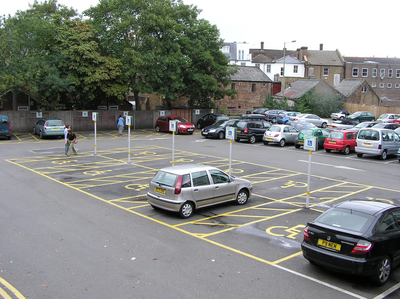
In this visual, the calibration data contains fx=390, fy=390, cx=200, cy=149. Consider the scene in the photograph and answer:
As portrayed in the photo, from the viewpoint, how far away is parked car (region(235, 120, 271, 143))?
104 feet

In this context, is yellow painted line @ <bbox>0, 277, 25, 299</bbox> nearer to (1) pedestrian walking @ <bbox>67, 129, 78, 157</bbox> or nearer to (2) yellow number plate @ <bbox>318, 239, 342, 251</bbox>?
(2) yellow number plate @ <bbox>318, 239, 342, 251</bbox>

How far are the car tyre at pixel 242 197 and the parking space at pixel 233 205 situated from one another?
27cm

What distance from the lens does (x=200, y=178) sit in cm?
1240

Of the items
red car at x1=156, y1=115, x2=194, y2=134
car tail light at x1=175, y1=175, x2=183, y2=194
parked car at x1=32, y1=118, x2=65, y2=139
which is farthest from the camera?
red car at x1=156, y1=115, x2=194, y2=134

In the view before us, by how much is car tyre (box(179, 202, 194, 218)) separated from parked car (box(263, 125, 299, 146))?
19.0 meters

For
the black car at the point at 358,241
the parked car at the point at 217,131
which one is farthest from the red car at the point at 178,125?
the black car at the point at 358,241

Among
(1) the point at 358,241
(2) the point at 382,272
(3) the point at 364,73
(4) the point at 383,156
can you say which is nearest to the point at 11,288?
(1) the point at 358,241

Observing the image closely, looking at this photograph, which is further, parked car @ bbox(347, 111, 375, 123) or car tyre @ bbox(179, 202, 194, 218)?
parked car @ bbox(347, 111, 375, 123)

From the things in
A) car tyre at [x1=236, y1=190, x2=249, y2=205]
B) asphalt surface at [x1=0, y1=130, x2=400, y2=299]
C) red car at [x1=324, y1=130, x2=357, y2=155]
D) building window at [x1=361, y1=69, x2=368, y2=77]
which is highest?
building window at [x1=361, y1=69, x2=368, y2=77]

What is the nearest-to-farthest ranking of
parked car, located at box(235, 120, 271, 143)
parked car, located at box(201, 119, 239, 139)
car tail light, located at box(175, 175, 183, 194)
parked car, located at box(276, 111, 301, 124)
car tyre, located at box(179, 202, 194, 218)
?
car tail light, located at box(175, 175, 183, 194), car tyre, located at box(179, 202, 194, 218), parked car, located at box(235, 120, 271, 143), parked car, located at box(201, 119, 239, 139), parked car, located at box(276, 111, 301, 124)

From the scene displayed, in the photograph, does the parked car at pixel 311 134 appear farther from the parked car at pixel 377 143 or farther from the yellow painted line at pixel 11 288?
the yellow painted line at pixel 11 288

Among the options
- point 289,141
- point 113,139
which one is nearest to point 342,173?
point 289,141

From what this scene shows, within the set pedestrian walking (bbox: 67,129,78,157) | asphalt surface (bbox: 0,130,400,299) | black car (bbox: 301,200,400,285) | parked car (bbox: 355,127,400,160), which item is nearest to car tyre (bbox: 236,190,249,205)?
asphalt surface (bbox: 0,130,400,299)

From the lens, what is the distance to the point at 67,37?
1404 inches
